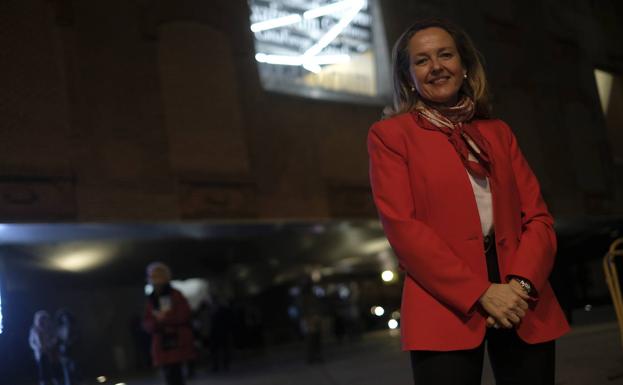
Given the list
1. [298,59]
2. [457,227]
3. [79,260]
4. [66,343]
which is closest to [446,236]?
[457,227]

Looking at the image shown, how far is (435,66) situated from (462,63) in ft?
0.64

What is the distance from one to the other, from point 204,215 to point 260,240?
167 centimetres

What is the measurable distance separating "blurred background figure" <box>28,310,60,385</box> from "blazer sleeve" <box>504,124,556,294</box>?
8.67 meters

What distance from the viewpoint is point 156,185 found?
10.3 meters

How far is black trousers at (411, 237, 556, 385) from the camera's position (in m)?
1.99

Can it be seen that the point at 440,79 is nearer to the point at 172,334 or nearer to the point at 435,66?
the point at 435,66

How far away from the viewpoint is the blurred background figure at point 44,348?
9.56 meters

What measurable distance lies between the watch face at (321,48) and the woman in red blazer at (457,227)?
31.9ft

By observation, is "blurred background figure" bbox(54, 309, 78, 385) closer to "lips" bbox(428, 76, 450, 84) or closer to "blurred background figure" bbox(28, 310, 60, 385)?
"blurred background figure" bbox(28, 310, 60, 385)

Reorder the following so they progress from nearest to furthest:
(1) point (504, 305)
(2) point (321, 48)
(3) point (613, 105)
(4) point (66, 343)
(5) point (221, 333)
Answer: (1) point (504, 305)
(4) point (66, 343)
(5) point (221, 333)
(2) point (321, 48)
(3) point (613, 105)

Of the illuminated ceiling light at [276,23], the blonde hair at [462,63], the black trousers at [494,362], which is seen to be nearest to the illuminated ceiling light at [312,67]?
the illuminated ceiling light at [276,23]

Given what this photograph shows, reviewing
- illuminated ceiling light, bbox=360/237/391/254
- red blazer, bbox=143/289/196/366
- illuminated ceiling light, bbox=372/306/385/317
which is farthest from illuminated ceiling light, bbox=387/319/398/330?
red blazer, bbox=143/289/196/366

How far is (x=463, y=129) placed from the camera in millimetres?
2285

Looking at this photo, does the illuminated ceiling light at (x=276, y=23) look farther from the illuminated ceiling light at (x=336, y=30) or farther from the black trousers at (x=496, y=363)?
the black trousers at (x=496, y=363)
